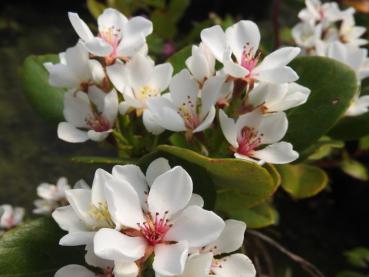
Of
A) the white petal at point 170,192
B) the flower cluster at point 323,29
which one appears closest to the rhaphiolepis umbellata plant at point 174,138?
the white petal at point 170,192

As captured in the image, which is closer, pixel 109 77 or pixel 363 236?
pixel 109 77

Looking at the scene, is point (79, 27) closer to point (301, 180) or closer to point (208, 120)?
point (208, 120)

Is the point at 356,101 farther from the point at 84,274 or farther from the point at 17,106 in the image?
the point at 17,106

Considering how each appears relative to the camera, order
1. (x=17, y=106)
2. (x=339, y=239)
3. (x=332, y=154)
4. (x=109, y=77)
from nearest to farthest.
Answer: (x=109, y=77), (x=332, y=154), (x=339, y=239), (x=17, y=106)

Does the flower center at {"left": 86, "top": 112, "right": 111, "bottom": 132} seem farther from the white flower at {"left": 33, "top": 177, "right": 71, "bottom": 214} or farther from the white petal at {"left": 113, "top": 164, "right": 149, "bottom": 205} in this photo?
the white flower at {"left": 33, "top": 177, "right": 71, "bottom": 214}

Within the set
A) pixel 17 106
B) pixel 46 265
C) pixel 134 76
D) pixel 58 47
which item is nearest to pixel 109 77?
pixel 134 76

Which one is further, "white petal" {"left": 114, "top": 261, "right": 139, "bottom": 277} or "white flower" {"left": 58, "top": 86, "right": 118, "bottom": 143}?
"white flower" {"left": 58, "top": 86, "right": 118, "bottom": 143}

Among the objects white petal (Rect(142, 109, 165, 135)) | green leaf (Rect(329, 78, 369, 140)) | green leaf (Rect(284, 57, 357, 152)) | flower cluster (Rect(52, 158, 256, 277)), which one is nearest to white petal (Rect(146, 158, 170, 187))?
flower cluster (Rect(52, 158, 256, 277))

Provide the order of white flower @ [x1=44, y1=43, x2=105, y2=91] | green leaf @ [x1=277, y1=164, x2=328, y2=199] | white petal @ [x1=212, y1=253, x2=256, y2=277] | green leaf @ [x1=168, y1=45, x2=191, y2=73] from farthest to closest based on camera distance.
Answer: green leaf @ [x1=277, y1=164, x2=328, y2=199] < green leaf @ [x1=168, y1=45, x2=191, y2=73] < white flower @ [x1=44, y1=43, x2=105, y2=91] < white petal @ [x1=212, y1=253, x2=256, y2=277]
